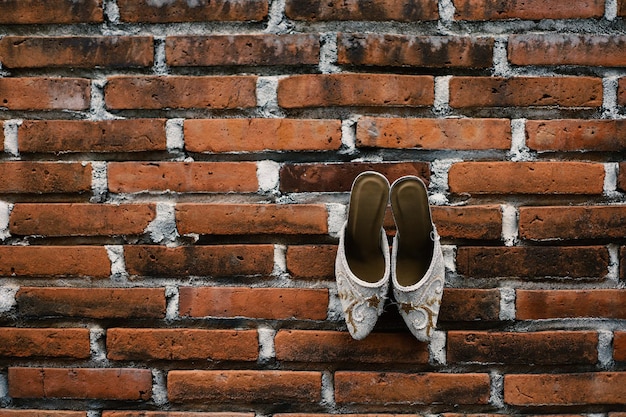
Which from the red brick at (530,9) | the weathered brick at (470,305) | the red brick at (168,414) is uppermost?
the red brick at (530,9)

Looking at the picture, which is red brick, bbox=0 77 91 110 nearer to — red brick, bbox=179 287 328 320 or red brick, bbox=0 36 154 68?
red brick, bbox=0 36 154 68

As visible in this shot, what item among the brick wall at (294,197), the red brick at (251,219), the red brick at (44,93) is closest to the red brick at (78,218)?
the brick wall at (294,197)

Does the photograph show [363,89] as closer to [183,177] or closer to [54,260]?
[183,177]

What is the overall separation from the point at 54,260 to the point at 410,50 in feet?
3.12

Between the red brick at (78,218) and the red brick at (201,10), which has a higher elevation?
the red brick at (201,10)

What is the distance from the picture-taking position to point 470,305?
1.17 meters

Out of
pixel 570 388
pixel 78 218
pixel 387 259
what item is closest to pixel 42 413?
pixel 78 218

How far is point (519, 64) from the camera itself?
1147 mm

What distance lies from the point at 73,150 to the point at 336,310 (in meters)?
0.71

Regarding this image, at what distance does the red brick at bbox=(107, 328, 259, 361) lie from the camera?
118 cm

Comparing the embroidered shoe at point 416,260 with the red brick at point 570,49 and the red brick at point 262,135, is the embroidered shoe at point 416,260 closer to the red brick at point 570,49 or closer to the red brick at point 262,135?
the red brick at point 262,135

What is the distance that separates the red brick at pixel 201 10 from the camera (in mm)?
1147

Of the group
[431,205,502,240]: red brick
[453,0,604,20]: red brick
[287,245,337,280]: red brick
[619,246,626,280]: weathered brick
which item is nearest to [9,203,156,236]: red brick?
[287,245,337,280]: red brick

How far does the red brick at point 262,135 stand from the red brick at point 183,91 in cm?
4
